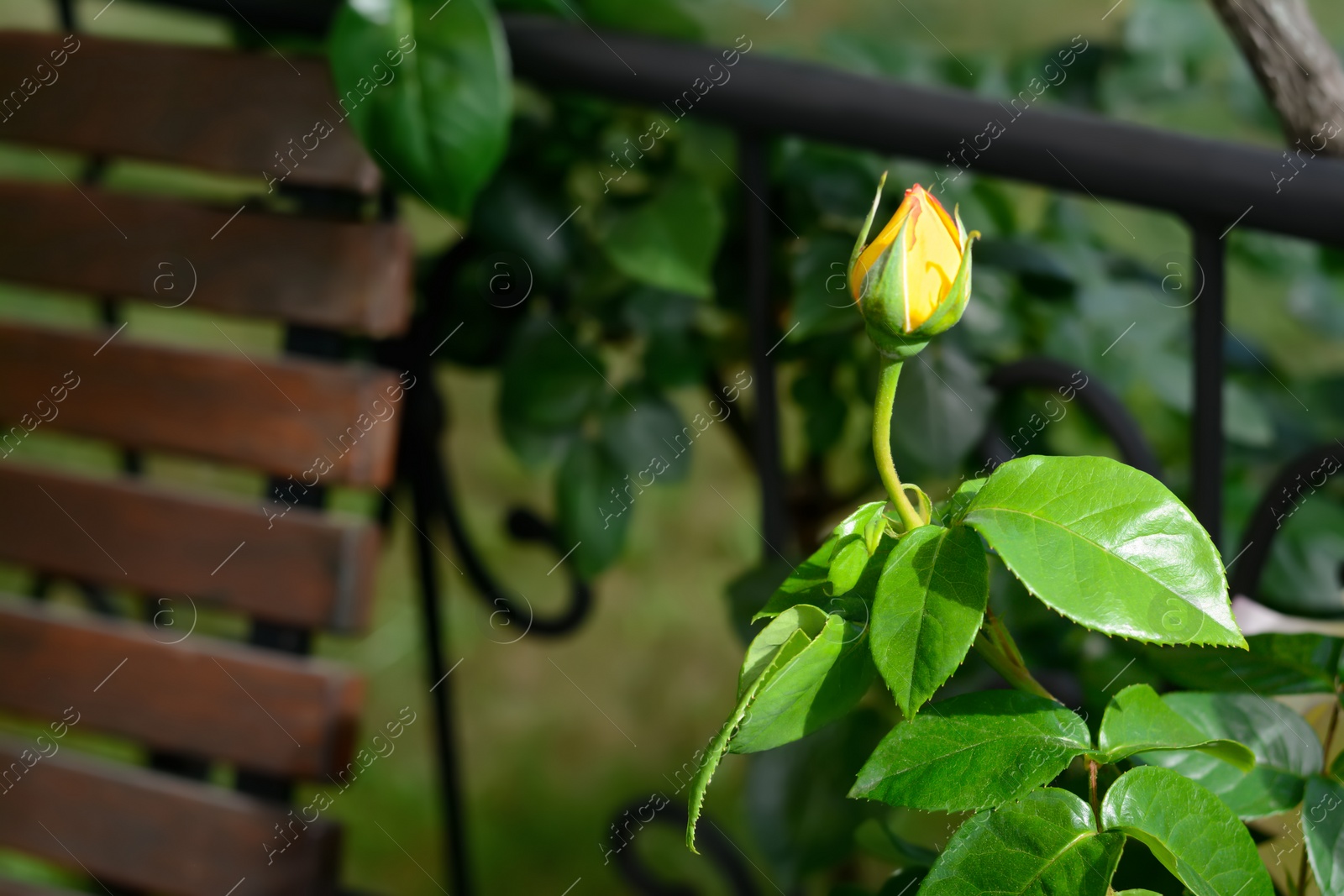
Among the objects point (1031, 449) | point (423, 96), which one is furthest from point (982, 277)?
point (423, 96)

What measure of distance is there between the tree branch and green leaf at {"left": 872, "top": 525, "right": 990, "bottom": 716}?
33 cm

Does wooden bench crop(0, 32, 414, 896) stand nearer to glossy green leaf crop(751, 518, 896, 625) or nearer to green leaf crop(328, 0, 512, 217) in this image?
green leaf crop(328, 0, 512, 217)

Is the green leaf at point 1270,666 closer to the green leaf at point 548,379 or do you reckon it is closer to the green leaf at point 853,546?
the green leaf at point 853,546

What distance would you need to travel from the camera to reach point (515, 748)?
165 centimetres

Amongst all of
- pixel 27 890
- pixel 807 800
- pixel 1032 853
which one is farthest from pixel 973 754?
pixel 27 890

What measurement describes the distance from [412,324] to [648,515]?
1.11 m

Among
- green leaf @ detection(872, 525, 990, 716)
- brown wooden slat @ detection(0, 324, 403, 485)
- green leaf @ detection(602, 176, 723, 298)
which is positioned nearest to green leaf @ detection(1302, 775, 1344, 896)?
green leaf @ detection(872, 525, 990, 716)

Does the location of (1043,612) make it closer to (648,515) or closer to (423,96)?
(423,96)

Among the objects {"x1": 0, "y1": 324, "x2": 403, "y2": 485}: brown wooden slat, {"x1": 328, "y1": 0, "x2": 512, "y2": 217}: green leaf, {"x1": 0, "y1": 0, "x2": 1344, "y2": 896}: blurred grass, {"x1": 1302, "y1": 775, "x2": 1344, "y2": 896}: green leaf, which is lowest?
{"x1": 0, "y1": 0, "x2": 1344, "y2": 896}: blurred grass

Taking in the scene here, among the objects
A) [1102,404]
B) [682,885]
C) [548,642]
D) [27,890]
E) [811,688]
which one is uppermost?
[811,688]

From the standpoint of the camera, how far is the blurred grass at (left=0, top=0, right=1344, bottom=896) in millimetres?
1506

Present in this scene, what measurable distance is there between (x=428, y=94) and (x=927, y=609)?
0.44 m

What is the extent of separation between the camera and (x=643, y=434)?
782 mm

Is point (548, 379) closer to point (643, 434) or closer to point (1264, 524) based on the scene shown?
point (643, 434)
